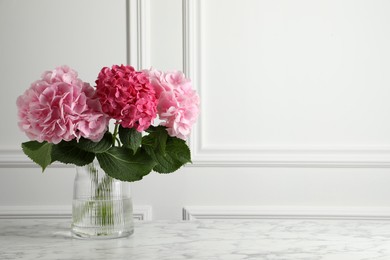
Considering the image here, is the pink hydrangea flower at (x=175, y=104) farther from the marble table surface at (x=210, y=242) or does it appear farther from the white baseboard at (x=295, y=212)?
the white baseboard at (x=295, y=212)

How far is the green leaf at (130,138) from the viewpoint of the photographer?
1.28 m

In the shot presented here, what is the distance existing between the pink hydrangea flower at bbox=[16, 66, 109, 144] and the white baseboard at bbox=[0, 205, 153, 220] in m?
1.22

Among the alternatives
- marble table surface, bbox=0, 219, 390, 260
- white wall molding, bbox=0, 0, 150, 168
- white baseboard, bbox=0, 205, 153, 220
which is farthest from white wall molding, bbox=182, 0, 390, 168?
marble table surface, bbox=0, 219, 390, 260

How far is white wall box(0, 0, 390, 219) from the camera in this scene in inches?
94.2

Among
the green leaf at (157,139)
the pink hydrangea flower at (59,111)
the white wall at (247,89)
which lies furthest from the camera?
A: the white wall at (247,89)

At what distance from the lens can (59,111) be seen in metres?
1.20

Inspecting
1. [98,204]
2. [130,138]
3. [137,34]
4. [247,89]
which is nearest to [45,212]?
[137,34]

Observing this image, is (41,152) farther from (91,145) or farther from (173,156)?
(173,156)

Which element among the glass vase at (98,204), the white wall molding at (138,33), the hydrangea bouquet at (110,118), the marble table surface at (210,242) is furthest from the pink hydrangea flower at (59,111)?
the white wall molding at (138,33)

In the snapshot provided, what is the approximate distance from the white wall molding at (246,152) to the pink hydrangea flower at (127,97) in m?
1.18

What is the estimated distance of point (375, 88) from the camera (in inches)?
94.3

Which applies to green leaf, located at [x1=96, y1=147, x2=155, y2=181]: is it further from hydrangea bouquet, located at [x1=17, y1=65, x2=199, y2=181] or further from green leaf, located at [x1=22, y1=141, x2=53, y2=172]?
green leaf, located at [x1=22, y1=141, x2=53, y2=172]

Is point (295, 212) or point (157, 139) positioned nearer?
point (157, 139)

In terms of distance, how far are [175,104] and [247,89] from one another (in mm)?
1150
